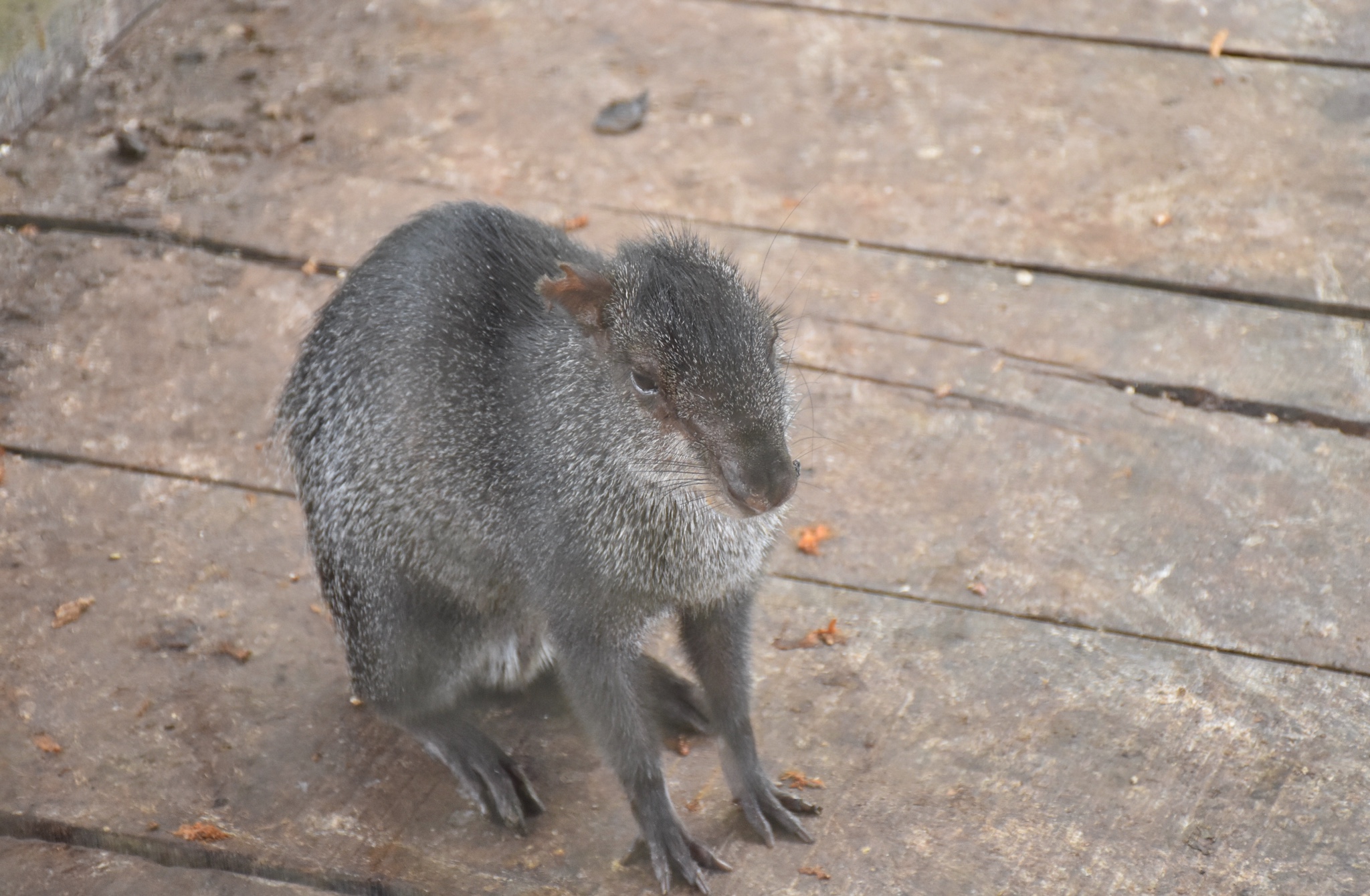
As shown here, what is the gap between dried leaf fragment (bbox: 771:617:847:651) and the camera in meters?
3.46

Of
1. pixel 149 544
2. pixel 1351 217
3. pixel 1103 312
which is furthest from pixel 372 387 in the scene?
pixel 1351 217

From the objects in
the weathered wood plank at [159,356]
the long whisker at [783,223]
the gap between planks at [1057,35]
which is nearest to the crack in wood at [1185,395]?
the long whisker at [783,223]

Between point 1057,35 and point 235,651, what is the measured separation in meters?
3.98

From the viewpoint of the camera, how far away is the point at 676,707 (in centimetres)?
338

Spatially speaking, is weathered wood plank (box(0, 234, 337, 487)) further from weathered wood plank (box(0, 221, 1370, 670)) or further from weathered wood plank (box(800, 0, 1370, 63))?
weathered wood plank (box(800, 0, 1370, 63))

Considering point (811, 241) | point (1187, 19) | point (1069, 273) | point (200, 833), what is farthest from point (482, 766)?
point (1187, 19)

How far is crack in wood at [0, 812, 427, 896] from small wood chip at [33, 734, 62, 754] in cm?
19

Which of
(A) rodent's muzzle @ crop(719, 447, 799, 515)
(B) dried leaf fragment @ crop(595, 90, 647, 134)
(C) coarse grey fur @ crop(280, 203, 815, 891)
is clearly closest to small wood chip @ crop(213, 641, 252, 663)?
(C) coarse grey fur @ crop(280, 203, 815, 891)

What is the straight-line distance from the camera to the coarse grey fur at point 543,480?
107 inches

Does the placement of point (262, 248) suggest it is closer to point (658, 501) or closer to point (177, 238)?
point (177, 238)

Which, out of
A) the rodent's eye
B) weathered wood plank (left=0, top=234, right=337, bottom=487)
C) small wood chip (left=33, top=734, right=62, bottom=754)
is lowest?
small wood chip (left=33, top=734, right=62, bottom=754)

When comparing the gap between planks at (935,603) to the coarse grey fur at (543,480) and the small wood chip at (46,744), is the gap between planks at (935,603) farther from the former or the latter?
the coarse grey fur at (543,480)

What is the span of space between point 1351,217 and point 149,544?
3.93m

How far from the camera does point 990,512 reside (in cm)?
380
